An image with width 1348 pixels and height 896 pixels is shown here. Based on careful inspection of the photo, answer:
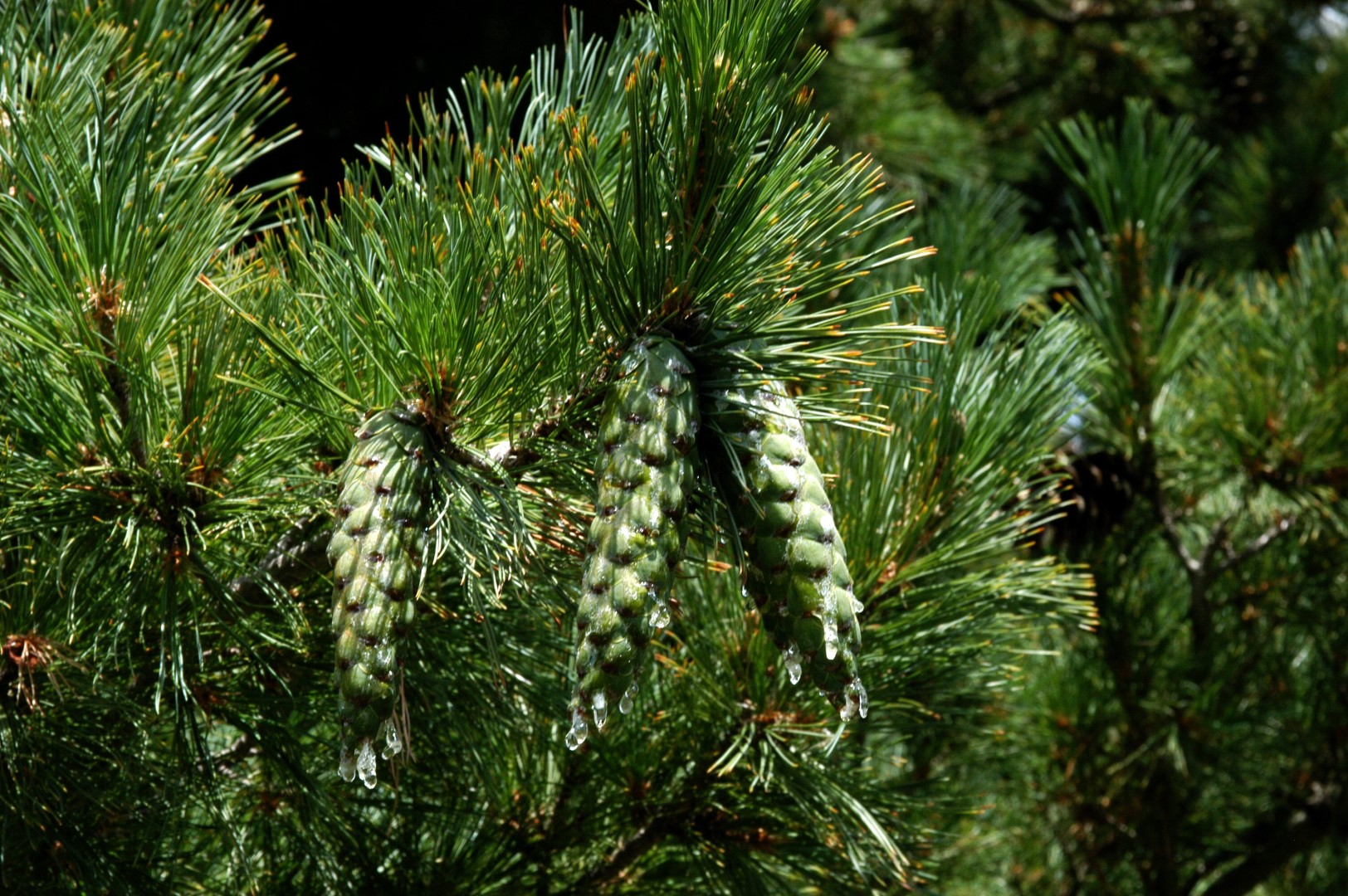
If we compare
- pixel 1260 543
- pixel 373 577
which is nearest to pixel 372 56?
pixel 373 577

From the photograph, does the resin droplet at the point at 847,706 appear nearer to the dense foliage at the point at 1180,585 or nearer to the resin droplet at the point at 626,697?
the resin droplet at the point at 626,697

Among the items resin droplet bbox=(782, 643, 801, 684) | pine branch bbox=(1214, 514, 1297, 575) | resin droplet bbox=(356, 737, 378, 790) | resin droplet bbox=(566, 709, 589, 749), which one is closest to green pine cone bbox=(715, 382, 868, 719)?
resin droplet bbox=(782, 643, 801, 684)

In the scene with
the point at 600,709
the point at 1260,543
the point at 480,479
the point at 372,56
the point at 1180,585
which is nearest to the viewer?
the point at 600,709

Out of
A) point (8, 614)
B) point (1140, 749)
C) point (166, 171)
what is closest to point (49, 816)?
point (8, 614)

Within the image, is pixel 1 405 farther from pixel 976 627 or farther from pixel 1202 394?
pixel 1202 394

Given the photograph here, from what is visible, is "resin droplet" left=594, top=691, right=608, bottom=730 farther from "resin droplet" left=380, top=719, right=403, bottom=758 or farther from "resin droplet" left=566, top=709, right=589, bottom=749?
"resin droplet" left=380, top=719, right=403, bottom=758

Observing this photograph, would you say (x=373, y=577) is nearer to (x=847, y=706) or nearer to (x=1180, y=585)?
(x=847, y=706)

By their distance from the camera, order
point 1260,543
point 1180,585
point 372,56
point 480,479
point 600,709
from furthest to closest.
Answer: point 1180,585, point 1260,543, point 372,56, point 480,479, point 600,709
